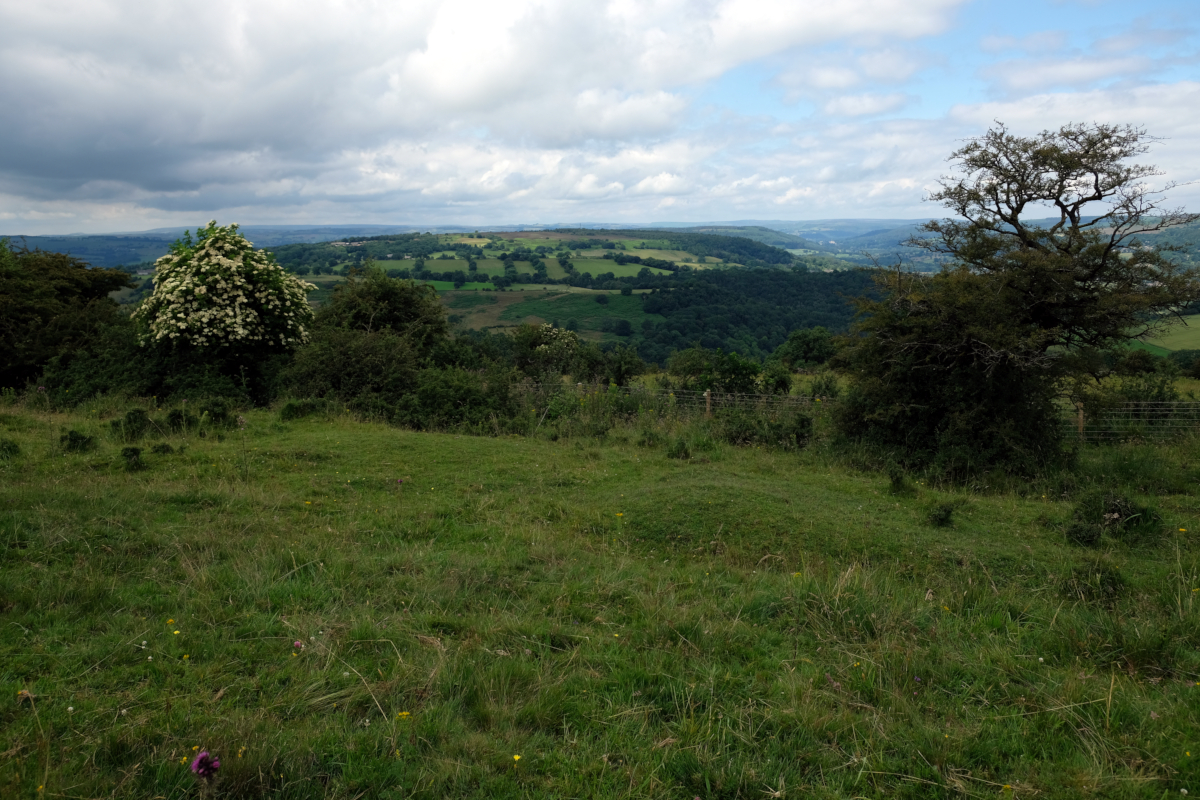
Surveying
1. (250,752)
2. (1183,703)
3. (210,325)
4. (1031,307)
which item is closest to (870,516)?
(1183,703)

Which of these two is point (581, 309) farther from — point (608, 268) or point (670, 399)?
point (670, 399)

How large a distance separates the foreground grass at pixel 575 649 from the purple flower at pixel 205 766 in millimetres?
65

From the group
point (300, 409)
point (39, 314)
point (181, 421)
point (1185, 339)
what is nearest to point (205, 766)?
point (181, 421)

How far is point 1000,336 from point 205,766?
11847mm

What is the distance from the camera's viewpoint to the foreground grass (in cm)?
Answer: 303

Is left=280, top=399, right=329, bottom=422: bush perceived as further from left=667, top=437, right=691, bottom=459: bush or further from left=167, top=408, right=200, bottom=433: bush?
left=667, top=437, right=691, bottom=459: bush

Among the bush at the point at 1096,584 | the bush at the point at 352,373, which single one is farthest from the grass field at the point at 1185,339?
the bush at the point at 352,373

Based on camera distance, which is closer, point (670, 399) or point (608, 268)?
point (670, 399)

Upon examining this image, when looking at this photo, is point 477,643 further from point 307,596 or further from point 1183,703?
point 1183,703

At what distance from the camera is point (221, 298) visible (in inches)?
604

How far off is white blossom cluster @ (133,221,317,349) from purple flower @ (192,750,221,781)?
14375 millimetres

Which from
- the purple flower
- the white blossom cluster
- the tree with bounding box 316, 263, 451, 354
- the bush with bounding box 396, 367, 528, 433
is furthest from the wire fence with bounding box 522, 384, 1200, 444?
the purple flower

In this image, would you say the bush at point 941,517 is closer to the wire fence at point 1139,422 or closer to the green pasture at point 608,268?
the wire fence at point 1139,422

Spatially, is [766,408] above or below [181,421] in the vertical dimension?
below
